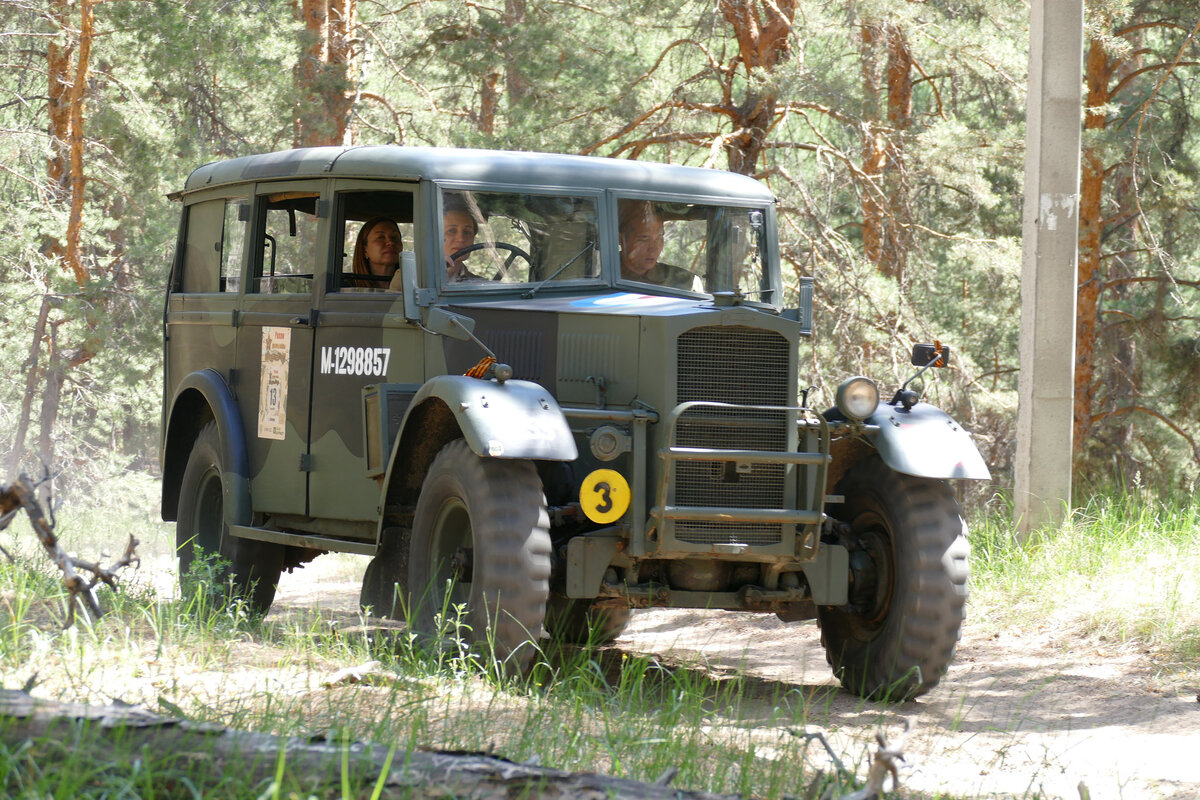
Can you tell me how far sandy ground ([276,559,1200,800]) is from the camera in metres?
4.69

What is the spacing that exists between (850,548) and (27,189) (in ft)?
56.9

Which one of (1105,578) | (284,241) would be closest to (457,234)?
(284,241)

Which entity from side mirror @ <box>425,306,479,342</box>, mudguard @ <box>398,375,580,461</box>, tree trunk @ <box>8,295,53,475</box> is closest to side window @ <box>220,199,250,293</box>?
side mirror @ <box>425,306,479,342</box>

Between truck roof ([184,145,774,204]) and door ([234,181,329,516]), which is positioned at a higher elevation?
truck roof ([184,145,774,204])

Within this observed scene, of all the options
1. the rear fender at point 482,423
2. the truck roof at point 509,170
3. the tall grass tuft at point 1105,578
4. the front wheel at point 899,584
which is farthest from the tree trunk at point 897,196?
the rear fender at point 482,423

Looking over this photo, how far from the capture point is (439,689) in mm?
4852

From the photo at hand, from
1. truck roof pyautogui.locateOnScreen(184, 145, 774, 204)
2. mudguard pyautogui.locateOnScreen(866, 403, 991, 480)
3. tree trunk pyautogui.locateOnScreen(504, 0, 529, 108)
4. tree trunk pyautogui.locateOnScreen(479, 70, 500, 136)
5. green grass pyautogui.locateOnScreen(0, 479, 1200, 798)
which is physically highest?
tree trunk pyautogui.locateOnScreen(479, 70, 500, 136)

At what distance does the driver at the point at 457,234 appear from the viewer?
623 centimetres

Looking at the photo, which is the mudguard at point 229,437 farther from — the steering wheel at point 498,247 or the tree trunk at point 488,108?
the tree trunk at point 488,108

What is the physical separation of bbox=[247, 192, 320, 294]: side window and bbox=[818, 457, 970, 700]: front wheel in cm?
305

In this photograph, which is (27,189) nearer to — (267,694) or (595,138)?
(595,138)

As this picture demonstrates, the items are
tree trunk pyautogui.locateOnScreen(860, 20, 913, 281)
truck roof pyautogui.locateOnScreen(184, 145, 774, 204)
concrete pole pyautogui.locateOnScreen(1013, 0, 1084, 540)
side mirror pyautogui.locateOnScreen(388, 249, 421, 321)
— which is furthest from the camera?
tree trunk pyautogui.locateOnScreen(860, 20, 913, 281)

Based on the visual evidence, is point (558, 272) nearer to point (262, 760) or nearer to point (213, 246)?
point (213, 246)

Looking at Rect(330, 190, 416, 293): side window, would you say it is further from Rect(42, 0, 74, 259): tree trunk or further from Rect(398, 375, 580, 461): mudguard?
Rect(42, 0, 74, 259): tree trunk
